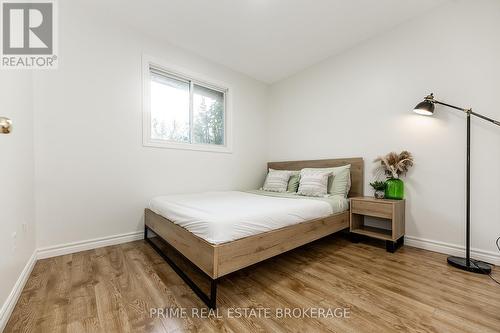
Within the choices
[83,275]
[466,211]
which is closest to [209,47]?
[83,275]

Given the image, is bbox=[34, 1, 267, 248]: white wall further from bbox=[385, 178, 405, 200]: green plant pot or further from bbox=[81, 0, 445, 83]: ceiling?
bbox=[385, 178, 405, 200]: green plant pot

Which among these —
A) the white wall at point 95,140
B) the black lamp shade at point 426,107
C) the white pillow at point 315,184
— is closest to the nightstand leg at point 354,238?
the white pillow at point 315,184

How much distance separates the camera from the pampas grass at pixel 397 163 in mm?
2412

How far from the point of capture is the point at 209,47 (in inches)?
119

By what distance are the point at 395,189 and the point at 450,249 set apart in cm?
75

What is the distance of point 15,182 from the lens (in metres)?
1.48

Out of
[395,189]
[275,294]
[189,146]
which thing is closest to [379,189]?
[395,189]

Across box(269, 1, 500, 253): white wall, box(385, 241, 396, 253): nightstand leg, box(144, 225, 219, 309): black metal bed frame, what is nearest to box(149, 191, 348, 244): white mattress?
box(144, 225, 219, 309): black metal bed frame

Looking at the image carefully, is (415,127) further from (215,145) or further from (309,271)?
(215,145)

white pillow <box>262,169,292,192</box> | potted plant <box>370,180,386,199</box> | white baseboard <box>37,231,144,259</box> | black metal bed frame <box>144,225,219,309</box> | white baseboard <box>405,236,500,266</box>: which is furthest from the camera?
white pillow <box>262,169,292,192</box>

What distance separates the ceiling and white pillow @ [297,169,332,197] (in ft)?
5.96

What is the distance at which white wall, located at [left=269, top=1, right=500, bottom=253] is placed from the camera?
2.00 metres

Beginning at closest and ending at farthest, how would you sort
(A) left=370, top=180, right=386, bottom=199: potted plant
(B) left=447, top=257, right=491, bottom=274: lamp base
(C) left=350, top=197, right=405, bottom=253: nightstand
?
(B) left=447, top=257, right=491, bottom=274: lamp base
(C) left=350, top=197, right=405, bottom=253: nightstand
(A) left=370, top=180, right=386, bottom=199: potted plant

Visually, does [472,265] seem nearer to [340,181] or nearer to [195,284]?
[340,181]
